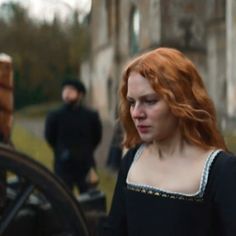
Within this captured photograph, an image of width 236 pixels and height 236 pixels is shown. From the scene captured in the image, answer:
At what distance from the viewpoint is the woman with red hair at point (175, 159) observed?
2.40 metres

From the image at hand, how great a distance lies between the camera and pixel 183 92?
246 centimetres

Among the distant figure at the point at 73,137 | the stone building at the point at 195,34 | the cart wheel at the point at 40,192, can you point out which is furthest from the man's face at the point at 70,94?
the stone building at the point at 195,34

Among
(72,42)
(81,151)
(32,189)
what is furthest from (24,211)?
(72,42)

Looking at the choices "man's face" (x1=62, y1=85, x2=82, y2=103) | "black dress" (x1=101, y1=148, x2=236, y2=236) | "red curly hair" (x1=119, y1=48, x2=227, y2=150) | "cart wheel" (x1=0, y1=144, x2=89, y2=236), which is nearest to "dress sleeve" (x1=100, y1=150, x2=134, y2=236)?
"black dress" (x1=101, y1=148, x2=236, y2=236)

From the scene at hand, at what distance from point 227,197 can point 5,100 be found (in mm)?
2903

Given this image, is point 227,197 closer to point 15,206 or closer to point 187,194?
point 187,194

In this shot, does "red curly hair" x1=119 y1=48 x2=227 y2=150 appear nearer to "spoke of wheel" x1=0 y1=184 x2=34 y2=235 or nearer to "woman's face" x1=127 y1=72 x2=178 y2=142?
"woman's face" x1=127 y1=72 x2=178 y2=142

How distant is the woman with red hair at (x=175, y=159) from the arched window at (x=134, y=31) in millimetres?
25226

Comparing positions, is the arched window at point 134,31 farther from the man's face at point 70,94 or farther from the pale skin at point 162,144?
the pale skin at point 162,144

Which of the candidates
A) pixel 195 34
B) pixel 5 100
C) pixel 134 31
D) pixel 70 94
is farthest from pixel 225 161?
pixel 134 31

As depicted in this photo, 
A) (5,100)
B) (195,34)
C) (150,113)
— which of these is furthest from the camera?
(195,34)

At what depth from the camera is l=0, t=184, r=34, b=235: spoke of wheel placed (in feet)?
14.2

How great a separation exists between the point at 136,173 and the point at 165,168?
12 centimetres

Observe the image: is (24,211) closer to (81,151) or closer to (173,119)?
(173,119)
